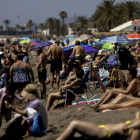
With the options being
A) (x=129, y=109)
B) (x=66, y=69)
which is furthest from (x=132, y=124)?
(x=66, y=69)

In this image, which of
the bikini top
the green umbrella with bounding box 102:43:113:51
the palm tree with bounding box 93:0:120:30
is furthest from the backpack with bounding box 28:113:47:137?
the palm tree with bounding box 93:0:120:30

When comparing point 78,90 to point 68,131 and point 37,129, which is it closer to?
point 37,129

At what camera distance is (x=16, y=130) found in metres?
3.77

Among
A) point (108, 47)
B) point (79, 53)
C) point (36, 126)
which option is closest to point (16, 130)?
point (36, 126)

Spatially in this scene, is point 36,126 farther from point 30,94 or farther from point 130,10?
point 130,10

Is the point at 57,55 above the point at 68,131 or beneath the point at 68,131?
above

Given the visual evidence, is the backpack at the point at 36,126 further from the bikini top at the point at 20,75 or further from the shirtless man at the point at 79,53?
the shirtless man at the point at 79,53

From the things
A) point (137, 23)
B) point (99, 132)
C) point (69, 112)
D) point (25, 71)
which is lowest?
point (69, 112)

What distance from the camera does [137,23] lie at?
27516mm

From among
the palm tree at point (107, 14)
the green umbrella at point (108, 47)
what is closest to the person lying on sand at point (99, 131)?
the green umbrella at point (108, 47)

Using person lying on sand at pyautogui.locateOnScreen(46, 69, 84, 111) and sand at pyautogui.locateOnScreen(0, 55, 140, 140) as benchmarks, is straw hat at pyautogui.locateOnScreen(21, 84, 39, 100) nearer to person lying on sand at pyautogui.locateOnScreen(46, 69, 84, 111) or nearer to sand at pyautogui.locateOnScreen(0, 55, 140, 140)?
sand at pyautogui.locateOnScreen(0, 55, 140, 140)

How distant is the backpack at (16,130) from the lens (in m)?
3.75

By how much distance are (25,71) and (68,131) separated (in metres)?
3.26

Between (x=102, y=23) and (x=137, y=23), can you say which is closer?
(x=137, y=23)
